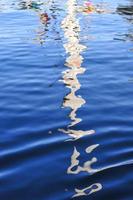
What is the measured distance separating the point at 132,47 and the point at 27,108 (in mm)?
8340

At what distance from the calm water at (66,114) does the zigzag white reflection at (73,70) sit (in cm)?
2

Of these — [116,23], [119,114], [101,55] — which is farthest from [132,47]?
[119,114]

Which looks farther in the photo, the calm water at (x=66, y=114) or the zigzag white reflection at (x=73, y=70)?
the zigzag white reflection at (x=73, y=70)

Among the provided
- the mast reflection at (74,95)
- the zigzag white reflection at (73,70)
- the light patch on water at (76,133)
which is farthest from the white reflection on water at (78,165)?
the zigzag white reflection at (73,70)

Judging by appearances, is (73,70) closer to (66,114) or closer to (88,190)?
(66,114)

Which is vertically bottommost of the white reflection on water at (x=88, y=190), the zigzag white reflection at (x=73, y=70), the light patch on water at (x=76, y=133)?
the white reflection on water at (x=88, y=190)

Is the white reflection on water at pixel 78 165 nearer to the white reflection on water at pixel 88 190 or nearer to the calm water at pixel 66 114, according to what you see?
the calm water at pixel 66 114

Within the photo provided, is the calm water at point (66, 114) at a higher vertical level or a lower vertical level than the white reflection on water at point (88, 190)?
higher

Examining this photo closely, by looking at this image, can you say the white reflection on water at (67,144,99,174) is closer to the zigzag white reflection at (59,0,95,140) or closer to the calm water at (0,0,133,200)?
the calm water at (0,0,133,200)

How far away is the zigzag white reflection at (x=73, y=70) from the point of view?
984 cm

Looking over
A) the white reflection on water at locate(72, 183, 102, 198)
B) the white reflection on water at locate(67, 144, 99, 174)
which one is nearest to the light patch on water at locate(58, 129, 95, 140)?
the white reflection on water at locate(67, 144, 99, 174)

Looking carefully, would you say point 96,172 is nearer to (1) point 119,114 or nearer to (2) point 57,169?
(2) point 57,169

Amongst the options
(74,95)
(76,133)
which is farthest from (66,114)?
(74,95)

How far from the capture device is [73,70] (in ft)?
47.8
